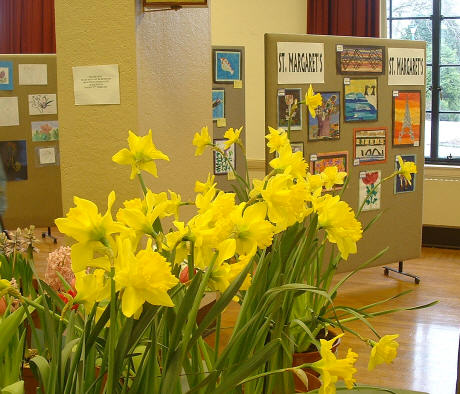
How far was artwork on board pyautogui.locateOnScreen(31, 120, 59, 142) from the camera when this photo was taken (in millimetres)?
5758

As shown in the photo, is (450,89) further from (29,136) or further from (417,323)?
(29,136)

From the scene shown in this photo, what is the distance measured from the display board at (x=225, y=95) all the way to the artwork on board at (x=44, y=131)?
121 centimetres

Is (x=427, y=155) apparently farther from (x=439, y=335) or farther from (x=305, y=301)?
(x=305, y=301)

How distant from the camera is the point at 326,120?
502 centimetres

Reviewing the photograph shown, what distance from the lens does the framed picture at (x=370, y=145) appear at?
17.2 feet

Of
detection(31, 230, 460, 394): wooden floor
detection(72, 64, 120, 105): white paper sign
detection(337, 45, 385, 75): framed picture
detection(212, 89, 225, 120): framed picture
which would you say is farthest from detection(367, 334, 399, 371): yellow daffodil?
detection(212, 89, 225, 120): framed picture

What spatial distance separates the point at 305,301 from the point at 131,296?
1.58m

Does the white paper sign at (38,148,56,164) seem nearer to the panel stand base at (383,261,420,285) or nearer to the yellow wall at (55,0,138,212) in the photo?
the yellow wall at (55,0,138,212)

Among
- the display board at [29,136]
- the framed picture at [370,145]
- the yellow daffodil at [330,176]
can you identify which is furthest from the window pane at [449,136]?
the yellow daffodil at [330,176]

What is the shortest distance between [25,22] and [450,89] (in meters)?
4.32

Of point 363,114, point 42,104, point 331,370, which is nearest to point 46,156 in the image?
point 42,104

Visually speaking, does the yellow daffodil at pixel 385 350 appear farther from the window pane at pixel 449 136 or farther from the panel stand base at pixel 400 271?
the window pane at pixel 449 136

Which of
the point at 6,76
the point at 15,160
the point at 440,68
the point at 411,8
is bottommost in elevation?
the point at 15,160

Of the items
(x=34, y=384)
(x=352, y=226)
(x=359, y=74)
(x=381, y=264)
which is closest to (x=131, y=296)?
(x=352, y=226)
